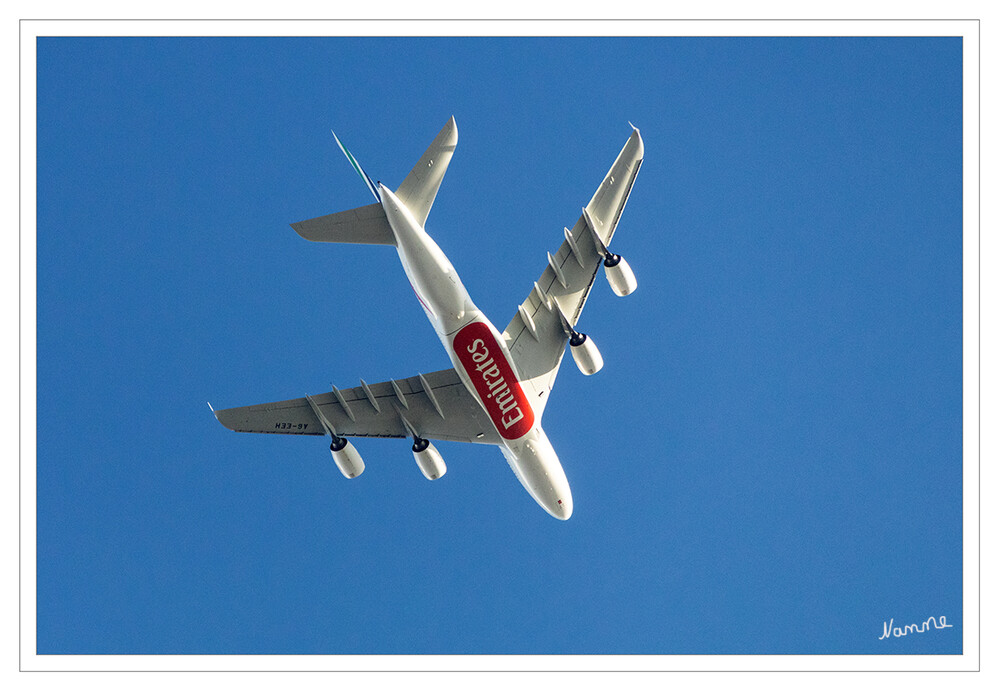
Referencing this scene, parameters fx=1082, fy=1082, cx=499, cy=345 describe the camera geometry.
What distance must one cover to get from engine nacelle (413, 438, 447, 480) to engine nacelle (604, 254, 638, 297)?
8.37 m

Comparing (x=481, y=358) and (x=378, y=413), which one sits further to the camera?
(x=378, y=413)

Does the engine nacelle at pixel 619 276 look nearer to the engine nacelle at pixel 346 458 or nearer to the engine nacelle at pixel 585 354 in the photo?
the engine nacelle at pixel 585 354

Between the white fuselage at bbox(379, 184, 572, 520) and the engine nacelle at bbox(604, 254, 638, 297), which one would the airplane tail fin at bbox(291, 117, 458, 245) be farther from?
the engine nacelle at bbox(604, 254, 638, 297)

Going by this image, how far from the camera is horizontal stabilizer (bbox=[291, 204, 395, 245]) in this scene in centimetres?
3425

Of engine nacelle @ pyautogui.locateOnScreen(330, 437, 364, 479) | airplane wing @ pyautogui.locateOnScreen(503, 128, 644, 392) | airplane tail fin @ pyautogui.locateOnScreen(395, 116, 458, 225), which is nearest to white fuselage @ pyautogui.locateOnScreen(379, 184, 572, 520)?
airplane tail fin @ pyautogui.locateOnScreen(395, 116, 458, 225)

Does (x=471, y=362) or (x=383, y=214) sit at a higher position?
(x=383, y=214)

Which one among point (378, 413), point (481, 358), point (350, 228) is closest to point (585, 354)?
point (481, 358)

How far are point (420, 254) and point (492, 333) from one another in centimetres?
369

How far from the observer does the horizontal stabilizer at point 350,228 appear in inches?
1348

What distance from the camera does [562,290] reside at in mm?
37594

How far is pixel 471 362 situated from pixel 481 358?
1.18 ft

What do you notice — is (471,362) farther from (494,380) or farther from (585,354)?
(585,354)

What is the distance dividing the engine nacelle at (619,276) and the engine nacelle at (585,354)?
6.27 ft

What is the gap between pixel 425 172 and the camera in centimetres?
3462
